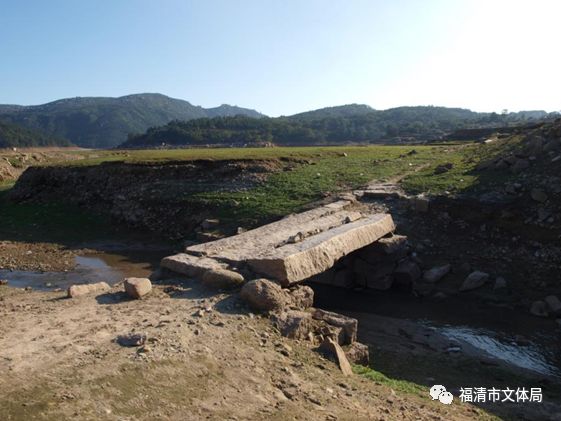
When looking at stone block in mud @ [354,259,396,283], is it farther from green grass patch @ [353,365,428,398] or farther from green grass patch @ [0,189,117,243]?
green grass patch @ [0,189,117,243]

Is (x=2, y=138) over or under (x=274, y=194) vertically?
over

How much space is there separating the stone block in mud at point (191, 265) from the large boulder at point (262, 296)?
1.45m

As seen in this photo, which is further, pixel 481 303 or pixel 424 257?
pixel 424 257

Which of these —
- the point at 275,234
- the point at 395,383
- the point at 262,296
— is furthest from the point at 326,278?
the point at 395,383

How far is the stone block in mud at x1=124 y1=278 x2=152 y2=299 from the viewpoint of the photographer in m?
8.19

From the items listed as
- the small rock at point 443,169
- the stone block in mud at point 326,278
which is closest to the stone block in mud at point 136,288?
the stone block in mud at point 326,278

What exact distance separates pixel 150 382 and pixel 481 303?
9.23 m

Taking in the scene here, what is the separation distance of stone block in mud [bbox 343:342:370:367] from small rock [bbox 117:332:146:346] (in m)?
3.36

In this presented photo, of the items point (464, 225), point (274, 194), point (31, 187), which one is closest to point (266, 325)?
point (464, 225)

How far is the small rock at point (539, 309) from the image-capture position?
449 inches

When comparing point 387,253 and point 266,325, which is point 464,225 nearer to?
point 387,253

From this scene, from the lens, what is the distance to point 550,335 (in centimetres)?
1045

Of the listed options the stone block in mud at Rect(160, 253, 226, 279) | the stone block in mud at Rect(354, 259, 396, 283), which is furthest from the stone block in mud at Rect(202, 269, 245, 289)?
the stone block in mud at Rect(354, 259, 396, 283)

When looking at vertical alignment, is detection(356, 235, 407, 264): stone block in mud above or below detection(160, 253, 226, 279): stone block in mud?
below
